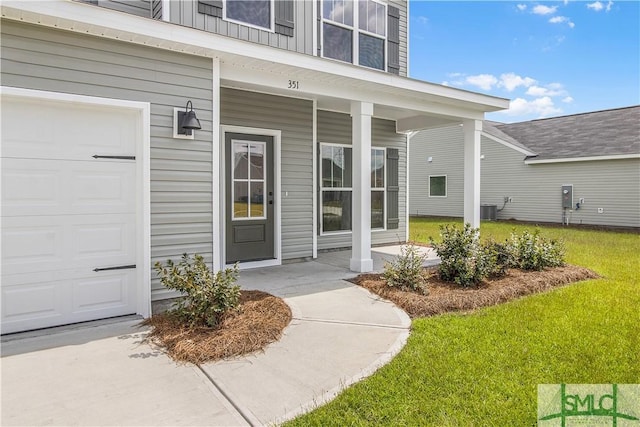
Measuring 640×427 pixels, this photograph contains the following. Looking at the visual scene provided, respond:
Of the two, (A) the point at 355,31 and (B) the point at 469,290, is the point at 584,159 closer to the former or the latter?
(A) the point at 355,31

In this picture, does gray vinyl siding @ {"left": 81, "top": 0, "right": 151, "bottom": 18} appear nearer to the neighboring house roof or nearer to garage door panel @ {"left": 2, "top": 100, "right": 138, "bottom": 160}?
garage door panel @ {"left": 2, "top": 100, "right": 138, "bottom": 160}

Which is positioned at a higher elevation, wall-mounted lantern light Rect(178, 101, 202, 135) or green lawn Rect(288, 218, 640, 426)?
wall-mounted lantern light Rect(178, 101, 202, 135)

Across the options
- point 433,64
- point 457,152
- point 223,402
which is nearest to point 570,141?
point 457,152

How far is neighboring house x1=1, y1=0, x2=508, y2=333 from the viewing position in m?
3.57

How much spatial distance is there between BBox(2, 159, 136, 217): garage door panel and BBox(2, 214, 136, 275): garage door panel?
0.08m

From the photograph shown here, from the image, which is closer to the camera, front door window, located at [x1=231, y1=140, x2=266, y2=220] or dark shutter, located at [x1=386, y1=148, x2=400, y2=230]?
front door window, located at [x1=231, y1=140, x2=266, y2=220]

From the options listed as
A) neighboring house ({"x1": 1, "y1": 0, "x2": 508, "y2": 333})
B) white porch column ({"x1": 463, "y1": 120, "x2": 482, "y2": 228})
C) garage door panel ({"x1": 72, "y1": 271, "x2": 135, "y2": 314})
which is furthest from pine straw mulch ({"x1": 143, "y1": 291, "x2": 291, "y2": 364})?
white porch column ({"x1": 463, "y1": 120, "x2": 482, "y2": 228})

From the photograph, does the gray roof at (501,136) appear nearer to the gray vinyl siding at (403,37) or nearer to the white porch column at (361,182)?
the gray vinyl siding at (403,37)

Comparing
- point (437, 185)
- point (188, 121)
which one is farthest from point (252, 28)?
point (437, 185)

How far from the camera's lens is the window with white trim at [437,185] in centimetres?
1848

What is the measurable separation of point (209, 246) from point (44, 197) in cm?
166

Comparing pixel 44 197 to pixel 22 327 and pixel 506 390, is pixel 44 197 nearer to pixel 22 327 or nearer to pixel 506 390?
pixel 22 327

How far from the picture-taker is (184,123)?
4219 mm

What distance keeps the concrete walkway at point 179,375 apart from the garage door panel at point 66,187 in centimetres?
115
